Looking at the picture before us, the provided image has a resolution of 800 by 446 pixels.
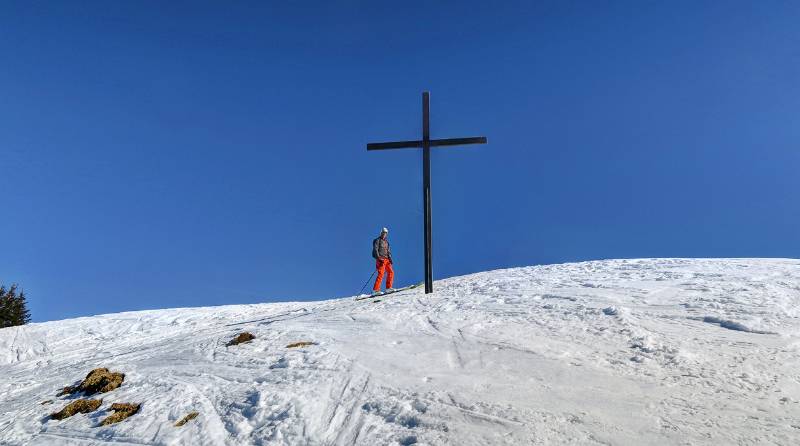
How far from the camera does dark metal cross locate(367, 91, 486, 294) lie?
1390 centimetres

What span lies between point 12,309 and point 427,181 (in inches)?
1317

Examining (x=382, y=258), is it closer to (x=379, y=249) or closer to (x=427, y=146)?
(x=379, y=249)

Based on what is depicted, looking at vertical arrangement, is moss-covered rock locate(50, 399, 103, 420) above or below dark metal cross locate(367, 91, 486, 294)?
below

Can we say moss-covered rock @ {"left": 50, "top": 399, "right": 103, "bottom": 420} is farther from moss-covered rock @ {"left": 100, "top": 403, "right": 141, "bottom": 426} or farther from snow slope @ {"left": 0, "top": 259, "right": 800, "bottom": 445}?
moss-covered rock @ {"left": 100, "top": 403, "right": 141, "bottom": 426}

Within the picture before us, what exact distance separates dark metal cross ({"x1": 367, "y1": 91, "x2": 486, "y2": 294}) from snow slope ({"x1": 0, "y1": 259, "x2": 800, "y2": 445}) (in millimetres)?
2324

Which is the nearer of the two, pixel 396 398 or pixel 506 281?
pixel 396 398

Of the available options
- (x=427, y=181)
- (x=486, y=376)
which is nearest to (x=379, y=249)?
(x=427, y=181)

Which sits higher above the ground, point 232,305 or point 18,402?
point 18,402

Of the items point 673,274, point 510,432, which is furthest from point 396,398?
point 673,274

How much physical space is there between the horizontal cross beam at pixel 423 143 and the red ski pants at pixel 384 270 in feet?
13.2

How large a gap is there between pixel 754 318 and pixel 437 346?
566 centimetres

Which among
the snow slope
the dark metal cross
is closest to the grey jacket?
the dark metal cross

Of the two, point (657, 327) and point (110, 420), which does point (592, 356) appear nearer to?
point (657, 327)

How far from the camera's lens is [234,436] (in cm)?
547
